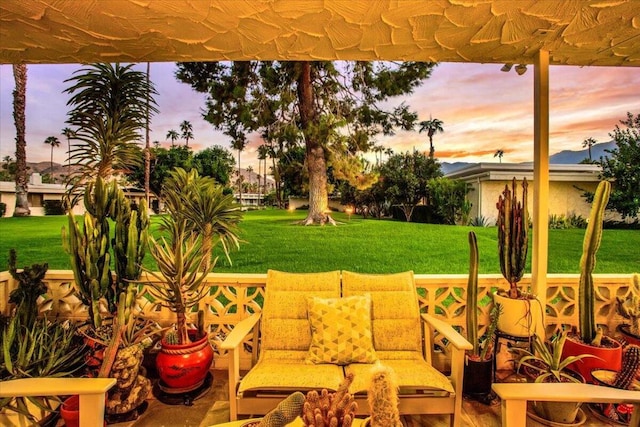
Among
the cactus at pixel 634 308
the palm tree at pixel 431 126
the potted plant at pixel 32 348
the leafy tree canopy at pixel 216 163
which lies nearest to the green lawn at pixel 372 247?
the leafy tree canopy at pixel 216 163

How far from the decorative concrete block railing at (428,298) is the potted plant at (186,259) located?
29 centimetres

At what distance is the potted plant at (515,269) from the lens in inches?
97.3

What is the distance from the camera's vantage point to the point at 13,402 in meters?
2.00

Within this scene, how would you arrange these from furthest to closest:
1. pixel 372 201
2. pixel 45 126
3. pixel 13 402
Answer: pixel 372 201
pixel 45 126
pixel 13 402

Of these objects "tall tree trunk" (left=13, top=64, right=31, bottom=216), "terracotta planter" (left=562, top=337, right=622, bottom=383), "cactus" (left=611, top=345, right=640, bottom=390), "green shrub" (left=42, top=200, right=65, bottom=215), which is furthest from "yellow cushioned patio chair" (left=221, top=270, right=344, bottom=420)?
"tall tree trunk" (left=13, top=64, right=31, bottom=216)

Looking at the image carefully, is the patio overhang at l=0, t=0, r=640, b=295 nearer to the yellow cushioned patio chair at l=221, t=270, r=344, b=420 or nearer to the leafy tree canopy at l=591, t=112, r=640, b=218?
the yellow cushioned patio chair at l=221, t=270, r=344, b=420

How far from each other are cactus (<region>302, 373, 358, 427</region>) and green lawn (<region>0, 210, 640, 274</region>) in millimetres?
4378

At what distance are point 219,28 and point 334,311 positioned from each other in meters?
2.08

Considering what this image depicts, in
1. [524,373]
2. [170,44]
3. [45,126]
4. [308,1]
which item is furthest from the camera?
[45,126]

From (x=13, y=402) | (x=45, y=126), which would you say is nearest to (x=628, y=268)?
(x=13, y=402)

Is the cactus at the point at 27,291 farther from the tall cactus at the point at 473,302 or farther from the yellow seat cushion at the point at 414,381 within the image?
the tall cactus at the point at 473,302

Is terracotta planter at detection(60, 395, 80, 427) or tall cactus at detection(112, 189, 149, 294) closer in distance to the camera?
terracotta planter at detection(60, 395, 80, 427)

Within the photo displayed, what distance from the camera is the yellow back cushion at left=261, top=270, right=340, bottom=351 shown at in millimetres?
2404

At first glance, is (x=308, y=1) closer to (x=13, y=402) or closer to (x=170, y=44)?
(x=170, y=44)
